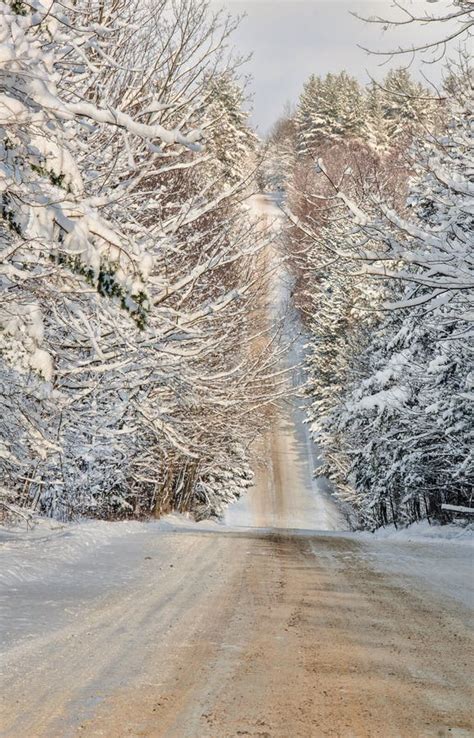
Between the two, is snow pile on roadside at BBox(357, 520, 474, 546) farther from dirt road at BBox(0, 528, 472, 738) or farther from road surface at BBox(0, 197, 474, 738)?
dirt road at BBox(0, 528, 472, 738)

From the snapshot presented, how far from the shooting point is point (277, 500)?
39.2 m

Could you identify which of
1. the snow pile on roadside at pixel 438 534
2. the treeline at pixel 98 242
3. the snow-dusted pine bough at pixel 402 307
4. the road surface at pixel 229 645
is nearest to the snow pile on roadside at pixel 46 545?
the road surface at pixel 229 645

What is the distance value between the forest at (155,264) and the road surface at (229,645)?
178 centimetres

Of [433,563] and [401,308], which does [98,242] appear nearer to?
[401,308]

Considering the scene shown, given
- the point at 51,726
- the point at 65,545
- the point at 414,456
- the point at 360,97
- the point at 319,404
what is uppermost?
the point at 360,97

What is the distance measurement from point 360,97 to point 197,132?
259 feet

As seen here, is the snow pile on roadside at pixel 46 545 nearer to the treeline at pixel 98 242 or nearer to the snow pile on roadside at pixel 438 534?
the treeline at pixel 98 242

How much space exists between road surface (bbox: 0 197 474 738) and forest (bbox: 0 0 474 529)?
178cm

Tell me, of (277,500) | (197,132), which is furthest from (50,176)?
(277,500)

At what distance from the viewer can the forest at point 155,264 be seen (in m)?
4.81

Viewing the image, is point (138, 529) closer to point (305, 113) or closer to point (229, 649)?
point (229, 649)

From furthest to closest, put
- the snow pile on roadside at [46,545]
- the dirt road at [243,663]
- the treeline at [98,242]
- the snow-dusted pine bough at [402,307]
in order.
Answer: the snow pile on roadside at [46,545] → the snow-dusted pine bough at [402,307] → the treeline at [98,242] → the dirt road at [243,663]

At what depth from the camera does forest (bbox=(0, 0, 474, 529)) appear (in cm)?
481

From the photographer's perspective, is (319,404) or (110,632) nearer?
(110,632)
